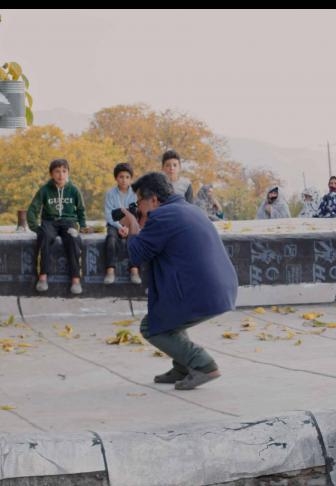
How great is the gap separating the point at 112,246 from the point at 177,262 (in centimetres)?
476

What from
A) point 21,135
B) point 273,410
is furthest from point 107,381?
point 21,135

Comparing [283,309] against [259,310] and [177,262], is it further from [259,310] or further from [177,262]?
[177,262]

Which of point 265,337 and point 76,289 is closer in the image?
point 265,337

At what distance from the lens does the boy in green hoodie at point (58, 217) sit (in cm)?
1301

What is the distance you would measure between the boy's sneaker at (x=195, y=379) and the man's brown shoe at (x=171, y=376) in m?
0.20

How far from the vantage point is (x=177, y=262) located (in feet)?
27.7

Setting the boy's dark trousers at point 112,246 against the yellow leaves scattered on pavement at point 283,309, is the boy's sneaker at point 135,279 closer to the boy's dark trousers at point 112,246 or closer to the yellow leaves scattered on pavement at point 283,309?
the boy's dark trousers at point 112,246

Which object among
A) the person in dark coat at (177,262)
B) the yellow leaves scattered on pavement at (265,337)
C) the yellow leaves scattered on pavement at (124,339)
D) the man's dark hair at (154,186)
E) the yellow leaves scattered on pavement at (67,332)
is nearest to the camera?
the person in dark coat at (177,262)

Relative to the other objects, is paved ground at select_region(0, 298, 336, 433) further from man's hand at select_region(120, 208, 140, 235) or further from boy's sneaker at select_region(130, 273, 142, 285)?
man's hand at select_region(120, 208, 140, 235)

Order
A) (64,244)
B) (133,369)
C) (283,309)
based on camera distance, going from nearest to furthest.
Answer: (133,369), (64,244), (283,309)

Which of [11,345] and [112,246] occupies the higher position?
[112,246]

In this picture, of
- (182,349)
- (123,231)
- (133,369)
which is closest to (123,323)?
(123,231)

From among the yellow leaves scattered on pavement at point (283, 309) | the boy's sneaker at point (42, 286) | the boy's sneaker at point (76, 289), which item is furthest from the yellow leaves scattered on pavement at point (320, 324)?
the boy's sneaker at point (42, 286)

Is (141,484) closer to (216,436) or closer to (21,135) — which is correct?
(216,436)
